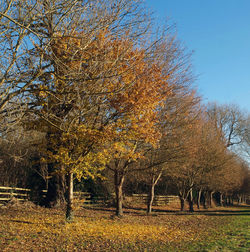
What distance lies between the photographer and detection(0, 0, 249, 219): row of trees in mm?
6746

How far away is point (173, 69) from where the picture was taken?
15.0 meters

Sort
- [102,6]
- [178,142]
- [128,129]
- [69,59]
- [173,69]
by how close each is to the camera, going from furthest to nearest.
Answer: [178,142] → [173,69] → [128,129] → [102,6] → [69,59]

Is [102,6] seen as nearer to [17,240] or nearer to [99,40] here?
[99,40]

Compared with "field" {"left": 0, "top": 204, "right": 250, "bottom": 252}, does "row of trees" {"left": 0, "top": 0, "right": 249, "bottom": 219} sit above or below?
above

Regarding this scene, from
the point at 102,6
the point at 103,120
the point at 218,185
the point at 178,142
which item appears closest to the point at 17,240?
the point at 103,120

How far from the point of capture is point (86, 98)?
7.80m

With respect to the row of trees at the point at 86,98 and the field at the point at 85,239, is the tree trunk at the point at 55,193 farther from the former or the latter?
the field at the point at 85,239

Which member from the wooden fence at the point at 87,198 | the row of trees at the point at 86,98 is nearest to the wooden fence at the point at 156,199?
the wooden fence at the point at 87,198

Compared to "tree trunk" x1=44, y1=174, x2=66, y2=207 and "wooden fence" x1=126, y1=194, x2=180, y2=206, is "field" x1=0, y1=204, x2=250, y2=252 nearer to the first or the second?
"tree trunk" x1=44, y1=174, x2=66, y2=207

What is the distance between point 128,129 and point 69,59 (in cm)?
472

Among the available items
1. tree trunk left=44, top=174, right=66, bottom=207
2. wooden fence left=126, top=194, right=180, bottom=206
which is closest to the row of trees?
tree trunk left=44, top=174, right=66, bottom=207

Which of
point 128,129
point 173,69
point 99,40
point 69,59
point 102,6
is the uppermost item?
point 173,69

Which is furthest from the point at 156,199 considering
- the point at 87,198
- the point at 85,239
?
the point at 85,239

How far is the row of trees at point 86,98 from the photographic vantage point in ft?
22.1
